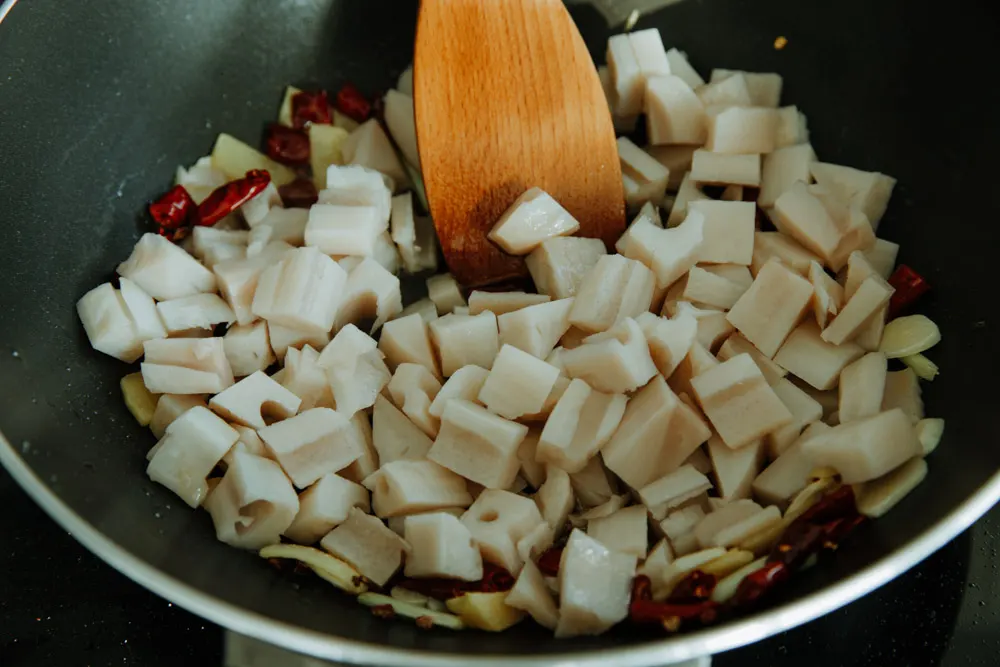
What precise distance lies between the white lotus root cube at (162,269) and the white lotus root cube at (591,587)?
3.48ft

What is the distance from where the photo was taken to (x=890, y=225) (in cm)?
195

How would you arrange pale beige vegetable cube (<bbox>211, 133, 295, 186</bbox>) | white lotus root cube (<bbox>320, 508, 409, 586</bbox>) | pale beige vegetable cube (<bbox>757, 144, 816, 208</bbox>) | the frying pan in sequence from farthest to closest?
pale beige vegetable cube (<bbox>211, 133, 295, 186</bbox>) < pale beige vegetable cube (<bbox>757, 144, 816, 208</bbox>) < white lotus root cube (<bbox>320, 508, 409, 586</bbox>) < the frying pan

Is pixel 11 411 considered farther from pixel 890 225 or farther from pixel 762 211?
pixel 890 225

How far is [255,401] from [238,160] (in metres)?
0.80

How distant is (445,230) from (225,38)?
2.59 ft

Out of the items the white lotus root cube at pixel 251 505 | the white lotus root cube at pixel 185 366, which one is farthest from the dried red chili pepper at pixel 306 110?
the white lotus root cube at pixel 251 505

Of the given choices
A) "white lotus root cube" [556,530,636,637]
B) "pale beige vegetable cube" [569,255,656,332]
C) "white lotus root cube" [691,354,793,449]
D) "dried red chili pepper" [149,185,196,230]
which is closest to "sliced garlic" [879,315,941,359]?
"white lotus root cube" [691,354,793,449]

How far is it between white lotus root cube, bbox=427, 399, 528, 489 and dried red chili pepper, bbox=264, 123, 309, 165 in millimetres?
974

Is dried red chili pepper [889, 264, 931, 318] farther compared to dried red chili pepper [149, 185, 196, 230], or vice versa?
dried red chili pepper [149, 185, 196, 230]

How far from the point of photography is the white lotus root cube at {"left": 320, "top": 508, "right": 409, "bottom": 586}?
61.8 inches

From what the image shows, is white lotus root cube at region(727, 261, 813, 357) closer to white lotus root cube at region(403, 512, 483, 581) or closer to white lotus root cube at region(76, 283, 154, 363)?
white lotus root cube at region(403, 512, 483, 581)

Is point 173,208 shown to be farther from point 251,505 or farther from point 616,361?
point 616,361

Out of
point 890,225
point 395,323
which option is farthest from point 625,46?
point 395,323

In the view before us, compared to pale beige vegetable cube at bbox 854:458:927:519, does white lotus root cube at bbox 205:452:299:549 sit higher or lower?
higher
